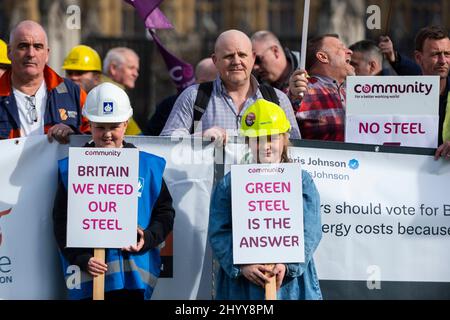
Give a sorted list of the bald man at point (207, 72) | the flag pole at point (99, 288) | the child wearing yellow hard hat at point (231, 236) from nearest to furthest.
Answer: the child wearing yellow hard hat at point (231, 236) → the flag pole at point (99, 288) → the bald man at point (207, 72)

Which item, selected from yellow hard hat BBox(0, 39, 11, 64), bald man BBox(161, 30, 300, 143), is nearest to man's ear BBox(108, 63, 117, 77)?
yellow hard hat BBox(0, 39, 11, 64)

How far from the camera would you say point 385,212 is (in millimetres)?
9742

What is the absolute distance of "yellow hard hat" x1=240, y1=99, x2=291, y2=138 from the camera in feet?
29.2

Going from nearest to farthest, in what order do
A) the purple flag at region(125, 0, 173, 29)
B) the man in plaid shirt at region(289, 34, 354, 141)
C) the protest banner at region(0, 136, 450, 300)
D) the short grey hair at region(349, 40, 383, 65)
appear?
1. the protest banner at region(0, 136, 450, 300)
2. the man in plaid shirt at region(289, 34, 354, 141)
3. the short grey hair at region(349, 40, 383, 65)
4. the purple flag at region(125, 0, 173, 29)

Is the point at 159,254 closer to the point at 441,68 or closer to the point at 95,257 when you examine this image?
the point at 95,257

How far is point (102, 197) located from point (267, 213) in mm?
984

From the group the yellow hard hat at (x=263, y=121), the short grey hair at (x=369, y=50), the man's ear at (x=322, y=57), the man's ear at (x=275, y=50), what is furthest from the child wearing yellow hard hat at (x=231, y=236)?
the man's ear at (x=275, y=50)

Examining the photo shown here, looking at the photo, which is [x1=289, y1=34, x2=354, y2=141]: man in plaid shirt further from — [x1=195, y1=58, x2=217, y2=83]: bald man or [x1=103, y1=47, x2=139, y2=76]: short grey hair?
[x1=103, y1=47, x2=139, y2=76]: short grey hair

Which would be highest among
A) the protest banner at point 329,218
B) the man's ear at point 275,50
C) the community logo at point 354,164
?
the man's ear at point 275,50

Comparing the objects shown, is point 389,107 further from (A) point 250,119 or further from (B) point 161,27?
(B) point 161,27

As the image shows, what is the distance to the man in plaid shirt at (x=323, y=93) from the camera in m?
10.1

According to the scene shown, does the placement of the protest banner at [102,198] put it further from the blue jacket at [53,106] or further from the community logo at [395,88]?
the community logo at [395,88]

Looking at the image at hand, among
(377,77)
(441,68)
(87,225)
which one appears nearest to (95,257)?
(87,225)

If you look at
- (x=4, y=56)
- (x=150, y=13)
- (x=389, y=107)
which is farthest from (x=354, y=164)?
(x=4, y=56)
